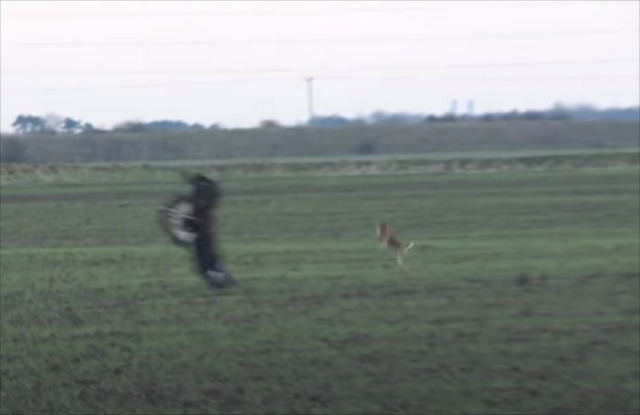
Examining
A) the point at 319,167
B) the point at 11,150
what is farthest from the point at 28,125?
the point at 319,167

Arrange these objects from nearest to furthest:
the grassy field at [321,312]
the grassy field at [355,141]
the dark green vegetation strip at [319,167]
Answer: the grassy field at [321,312], the grassy field at [355,141], the dark green vegetation strip at [319,167]

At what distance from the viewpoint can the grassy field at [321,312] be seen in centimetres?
1335

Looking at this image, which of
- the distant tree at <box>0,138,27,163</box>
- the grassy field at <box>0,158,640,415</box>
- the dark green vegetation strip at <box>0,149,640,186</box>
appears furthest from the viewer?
the dark green vegetation strip at <box>0,149,640,186</box>

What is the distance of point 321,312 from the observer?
15.9 metres

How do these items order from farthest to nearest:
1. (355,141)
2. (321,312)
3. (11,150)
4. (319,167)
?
(319,167) < (355,141) < (11,150) < (321,312)

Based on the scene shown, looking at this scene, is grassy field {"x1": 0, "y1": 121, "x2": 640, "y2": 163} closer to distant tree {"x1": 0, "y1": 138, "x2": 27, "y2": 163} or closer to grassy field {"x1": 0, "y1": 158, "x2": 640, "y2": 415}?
distant tree {"x1": 0, "y1": 138, "x2": 27, "y2": 163}

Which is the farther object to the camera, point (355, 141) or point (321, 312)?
point (355, 141)

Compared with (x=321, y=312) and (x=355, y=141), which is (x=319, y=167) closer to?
(x=355, y=141)

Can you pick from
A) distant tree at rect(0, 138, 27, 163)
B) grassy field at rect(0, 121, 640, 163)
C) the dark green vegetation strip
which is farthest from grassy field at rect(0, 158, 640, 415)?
distant tree at rect(0, 138, 27, 163)

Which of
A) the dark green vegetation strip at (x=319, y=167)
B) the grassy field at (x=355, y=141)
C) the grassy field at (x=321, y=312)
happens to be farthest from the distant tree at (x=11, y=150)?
the grassy field at (x=321, y=312)

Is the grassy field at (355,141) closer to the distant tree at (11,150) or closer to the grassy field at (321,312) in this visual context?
the distant tree at (11,150)

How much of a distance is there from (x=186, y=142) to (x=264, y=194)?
2.95m

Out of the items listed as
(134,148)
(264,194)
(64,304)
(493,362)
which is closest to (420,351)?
(493,362)

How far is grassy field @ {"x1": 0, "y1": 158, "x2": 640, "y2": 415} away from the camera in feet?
43.8
